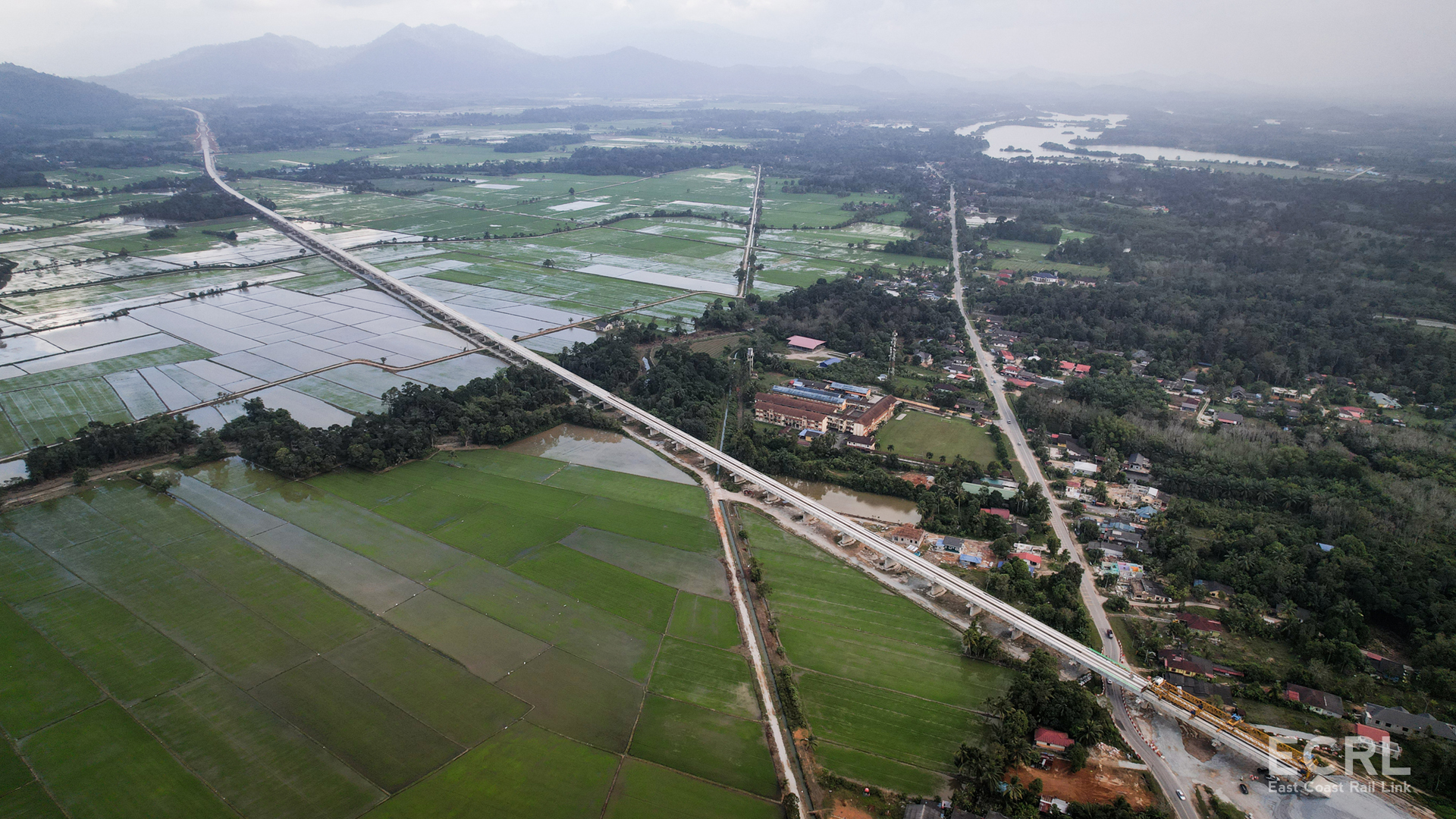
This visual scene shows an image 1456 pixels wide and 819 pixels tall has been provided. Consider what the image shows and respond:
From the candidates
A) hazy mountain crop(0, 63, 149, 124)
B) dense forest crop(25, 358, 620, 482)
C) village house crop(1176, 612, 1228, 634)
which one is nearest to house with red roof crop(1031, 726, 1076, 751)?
village house crop(1176, 612, 1228, 634)

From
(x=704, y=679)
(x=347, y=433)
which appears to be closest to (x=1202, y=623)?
(x=704, y=679)

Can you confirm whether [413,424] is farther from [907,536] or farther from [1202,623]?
[1202,623]

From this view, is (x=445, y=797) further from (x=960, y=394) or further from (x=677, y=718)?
(x=960, y=394)

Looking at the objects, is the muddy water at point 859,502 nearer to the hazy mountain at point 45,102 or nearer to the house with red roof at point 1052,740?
the house with red roof at point 1052,740

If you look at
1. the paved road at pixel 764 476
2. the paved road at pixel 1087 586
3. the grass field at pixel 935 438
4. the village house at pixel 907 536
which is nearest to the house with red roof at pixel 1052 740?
the paved road at pixel 1087 586

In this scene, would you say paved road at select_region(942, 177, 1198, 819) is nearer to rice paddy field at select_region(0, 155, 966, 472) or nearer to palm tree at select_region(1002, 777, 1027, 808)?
palm tree at select_region(1002, 777, 1027, 808)

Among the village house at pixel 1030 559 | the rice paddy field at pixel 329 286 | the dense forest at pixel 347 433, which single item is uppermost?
the rice paddy field at pixel 329 286
